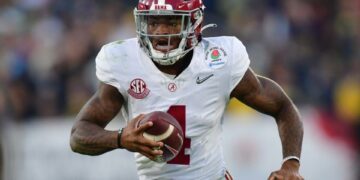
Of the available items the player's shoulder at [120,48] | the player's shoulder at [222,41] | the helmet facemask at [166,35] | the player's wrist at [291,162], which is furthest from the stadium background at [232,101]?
the player's wrist at [291,162]

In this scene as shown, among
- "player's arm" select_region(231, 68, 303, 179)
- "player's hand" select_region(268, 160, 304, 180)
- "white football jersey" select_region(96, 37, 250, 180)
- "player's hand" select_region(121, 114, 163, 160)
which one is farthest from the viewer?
"player's arm" select_region(231, 68, 303, 179)

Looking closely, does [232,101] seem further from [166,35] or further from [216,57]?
[166,35]

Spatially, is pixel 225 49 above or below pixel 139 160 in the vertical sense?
above

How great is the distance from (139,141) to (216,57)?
0.88 m

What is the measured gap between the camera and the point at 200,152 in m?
5.48

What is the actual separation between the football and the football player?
354 mm

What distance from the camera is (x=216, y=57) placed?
552cm

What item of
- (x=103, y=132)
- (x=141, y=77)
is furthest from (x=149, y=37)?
(x=103, y=132)

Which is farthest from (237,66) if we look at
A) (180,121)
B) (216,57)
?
(180,121)

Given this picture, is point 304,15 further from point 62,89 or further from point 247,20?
point 62,89

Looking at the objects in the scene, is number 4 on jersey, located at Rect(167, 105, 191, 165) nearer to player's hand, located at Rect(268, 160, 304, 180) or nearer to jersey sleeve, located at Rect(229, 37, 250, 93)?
jersey sleeve, located at Rect(229, 37, 250, 93)

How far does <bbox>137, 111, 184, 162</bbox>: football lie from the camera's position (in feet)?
16.0

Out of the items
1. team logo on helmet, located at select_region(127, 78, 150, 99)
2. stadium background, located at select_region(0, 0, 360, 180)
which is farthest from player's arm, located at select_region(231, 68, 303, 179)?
stadium background, located at select_region(0, 0, 360, 180)

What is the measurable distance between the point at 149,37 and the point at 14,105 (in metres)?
5.66
